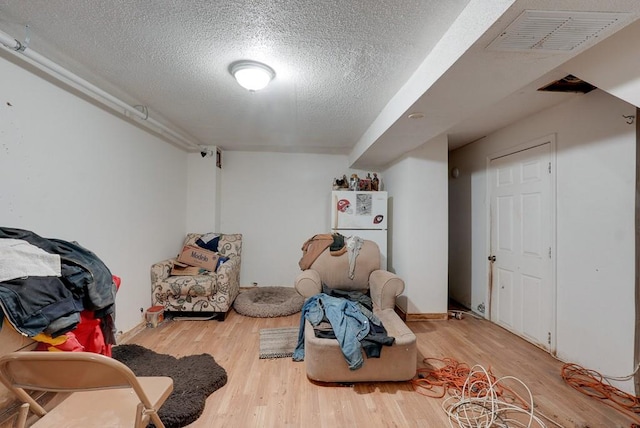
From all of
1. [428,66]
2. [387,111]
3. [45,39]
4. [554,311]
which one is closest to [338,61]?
[428,66]

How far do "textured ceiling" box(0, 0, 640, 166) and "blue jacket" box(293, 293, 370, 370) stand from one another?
169 cm

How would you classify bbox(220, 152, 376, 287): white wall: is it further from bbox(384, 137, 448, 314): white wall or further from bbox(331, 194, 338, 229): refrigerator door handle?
bbox(384, 137, 448, 314): white wall

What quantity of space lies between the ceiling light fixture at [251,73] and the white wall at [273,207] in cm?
249

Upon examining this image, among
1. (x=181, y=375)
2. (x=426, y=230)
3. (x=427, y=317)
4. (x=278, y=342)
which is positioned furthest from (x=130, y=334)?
(x=426, y=230)

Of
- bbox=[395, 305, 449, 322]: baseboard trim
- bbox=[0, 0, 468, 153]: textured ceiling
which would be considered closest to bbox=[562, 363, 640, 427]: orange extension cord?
bbox=[395, 305, 449, 322]: baseboard trim

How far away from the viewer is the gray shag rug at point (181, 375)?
5.31 ft

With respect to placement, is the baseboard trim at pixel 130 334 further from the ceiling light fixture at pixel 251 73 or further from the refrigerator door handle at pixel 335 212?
the ceiling light fixture at pixel 251 73

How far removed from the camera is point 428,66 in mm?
1683

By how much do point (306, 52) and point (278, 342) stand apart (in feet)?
8.34

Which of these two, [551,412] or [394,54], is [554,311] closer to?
[551,412]

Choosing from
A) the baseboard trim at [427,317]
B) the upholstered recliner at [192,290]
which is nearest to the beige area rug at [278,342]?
the upholstered recliner at [192,290]

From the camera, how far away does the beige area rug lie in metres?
2.42

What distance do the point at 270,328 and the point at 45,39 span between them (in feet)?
9.77

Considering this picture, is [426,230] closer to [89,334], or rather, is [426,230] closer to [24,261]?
[89,334]
